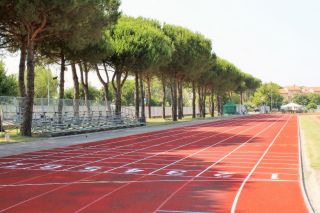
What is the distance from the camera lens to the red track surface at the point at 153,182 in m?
9.20

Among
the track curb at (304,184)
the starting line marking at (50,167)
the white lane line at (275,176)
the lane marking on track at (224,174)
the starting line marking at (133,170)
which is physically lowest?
the track curb at (304,184)

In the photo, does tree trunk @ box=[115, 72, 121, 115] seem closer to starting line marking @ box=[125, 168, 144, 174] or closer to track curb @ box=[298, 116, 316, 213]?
track curb @ box=[298, 116, 316, 213]

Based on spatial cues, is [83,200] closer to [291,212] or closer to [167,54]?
[291,212]

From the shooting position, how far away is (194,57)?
2452 inches

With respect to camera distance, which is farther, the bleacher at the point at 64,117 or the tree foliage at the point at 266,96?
the tree foliage at the point at 266,96

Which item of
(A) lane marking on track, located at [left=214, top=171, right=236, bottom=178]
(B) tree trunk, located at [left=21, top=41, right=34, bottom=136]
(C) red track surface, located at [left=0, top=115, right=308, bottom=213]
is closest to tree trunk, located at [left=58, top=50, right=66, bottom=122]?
(B) tree trunk, located at [left=21, top=41, right=34, bottom=136]

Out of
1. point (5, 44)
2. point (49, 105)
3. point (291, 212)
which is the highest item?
point (5, 44)

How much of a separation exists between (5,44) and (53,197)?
78.2 ft

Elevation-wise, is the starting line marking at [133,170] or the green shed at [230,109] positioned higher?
the green shed at [230,109]

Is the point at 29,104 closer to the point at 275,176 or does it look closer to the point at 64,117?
the point at 64,117

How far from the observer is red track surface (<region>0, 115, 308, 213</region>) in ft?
30.2

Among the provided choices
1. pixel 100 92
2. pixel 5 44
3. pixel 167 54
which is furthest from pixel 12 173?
pixel 100 92

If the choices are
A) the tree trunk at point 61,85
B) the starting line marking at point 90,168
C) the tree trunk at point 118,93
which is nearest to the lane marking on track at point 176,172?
the starting line marking at point 90,168

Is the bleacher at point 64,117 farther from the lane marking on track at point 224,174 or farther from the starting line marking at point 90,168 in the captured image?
the lane marking on track at point 224,174
